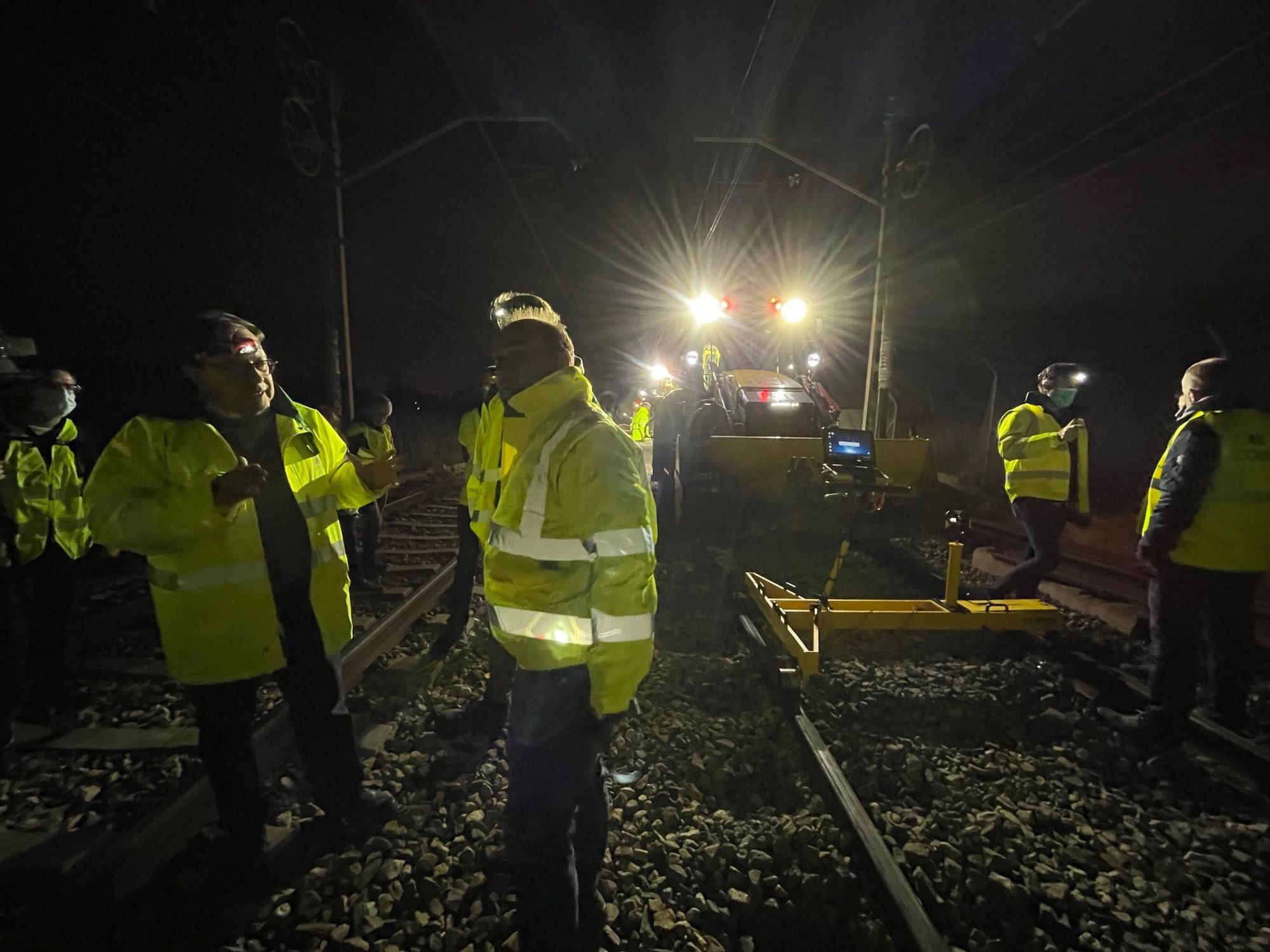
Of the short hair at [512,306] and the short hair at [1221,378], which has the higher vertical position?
the short hair at [512,306]

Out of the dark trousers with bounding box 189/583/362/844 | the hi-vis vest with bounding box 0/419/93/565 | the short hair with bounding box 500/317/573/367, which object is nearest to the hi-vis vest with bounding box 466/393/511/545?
the short hair with bounding box 500/317/573/367

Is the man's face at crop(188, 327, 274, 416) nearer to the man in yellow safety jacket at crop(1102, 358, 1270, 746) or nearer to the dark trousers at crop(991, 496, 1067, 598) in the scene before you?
the man in yellow safety jacket at crop(1102, 358, 1270, 746)

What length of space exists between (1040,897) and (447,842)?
2475 mm

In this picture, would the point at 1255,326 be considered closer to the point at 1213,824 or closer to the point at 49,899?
the point at 1213,824

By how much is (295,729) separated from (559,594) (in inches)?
58.4

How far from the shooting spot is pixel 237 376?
2.12 meters

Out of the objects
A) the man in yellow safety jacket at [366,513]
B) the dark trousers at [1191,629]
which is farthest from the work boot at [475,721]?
the dark trousers at [1191,629]

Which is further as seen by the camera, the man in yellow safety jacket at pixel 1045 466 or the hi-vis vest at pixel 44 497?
the man in yellow safety jacket at pixel 1045 466

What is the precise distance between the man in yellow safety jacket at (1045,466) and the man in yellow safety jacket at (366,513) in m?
5.93

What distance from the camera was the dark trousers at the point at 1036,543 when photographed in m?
4.81

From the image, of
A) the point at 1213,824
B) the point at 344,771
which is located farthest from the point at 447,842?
the point at 1213,824

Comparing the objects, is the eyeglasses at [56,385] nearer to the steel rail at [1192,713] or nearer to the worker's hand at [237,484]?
the worker's hand at [237,484]

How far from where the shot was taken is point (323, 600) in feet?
7.75

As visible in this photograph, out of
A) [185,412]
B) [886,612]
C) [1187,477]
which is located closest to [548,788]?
[185,412]
